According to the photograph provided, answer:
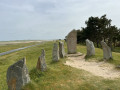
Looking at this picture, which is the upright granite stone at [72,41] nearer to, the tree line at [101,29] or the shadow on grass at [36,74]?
the shadow on grass at [36,74]

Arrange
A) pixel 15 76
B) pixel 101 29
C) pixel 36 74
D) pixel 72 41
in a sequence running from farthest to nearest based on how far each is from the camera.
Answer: pixel 101 29, pixel 72 41, pixel 36 74, pixel 15 76

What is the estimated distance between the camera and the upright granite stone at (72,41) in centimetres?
2153

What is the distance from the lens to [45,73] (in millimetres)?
10656

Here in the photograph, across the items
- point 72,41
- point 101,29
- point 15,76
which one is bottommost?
point 15,76

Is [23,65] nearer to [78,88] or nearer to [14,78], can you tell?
[14,78]

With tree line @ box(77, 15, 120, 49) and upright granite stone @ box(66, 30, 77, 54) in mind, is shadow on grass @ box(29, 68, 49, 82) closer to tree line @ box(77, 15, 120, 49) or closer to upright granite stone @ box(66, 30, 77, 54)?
upright granite stone @ box(66, 30, 77, 54)

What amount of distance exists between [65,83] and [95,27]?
39.0m

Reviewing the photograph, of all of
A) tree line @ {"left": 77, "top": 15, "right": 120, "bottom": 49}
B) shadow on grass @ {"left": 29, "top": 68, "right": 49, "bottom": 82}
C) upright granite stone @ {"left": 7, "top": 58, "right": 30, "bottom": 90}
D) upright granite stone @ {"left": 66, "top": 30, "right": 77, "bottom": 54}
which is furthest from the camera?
tree line @ {"left": 77, "top": 15, "right": 120, "bottom": 49}

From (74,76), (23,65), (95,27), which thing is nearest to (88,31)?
(95,27)

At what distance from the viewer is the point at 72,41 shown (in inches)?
854

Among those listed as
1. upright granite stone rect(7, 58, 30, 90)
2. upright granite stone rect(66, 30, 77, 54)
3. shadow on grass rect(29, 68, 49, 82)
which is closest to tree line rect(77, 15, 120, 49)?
upright granite stone rect(66, 30, 77, 54)

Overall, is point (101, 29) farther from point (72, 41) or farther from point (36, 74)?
point (36, 74)

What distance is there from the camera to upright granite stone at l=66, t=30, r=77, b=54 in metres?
21.5

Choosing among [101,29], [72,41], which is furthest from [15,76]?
[101,29]
